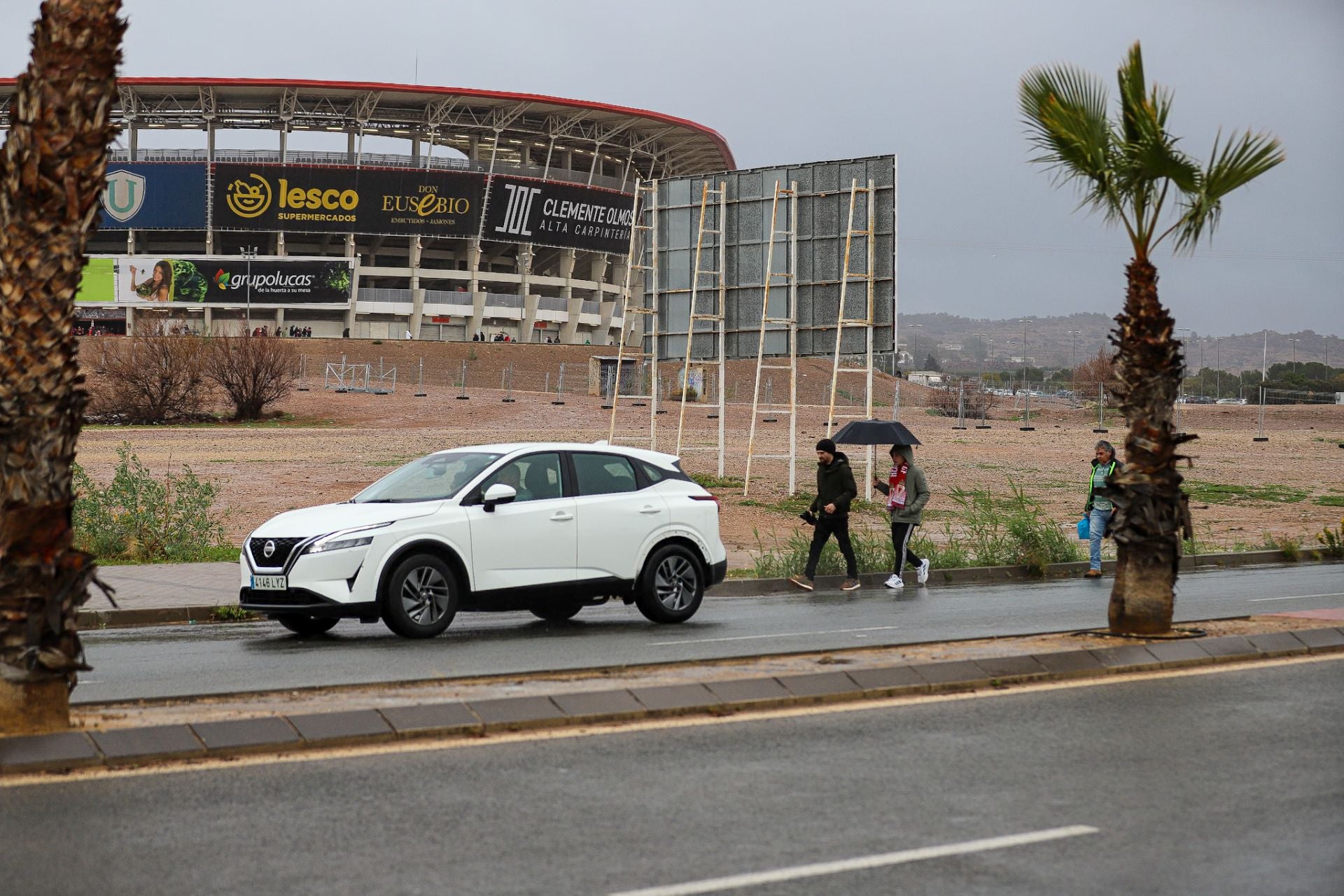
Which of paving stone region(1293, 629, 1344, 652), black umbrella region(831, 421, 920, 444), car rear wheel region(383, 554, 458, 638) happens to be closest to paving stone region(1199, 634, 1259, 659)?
paving stone region(1293, 629, 1344, 652)

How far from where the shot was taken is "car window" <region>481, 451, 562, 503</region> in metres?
13.2

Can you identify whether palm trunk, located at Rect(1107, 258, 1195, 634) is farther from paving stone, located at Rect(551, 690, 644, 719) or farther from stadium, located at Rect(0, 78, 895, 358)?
stadium, located at Rect(0, 78, 895, 358)

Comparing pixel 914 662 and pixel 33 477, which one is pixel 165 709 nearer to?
pixel 33 477

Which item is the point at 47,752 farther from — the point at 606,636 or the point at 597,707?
the point at 606,636

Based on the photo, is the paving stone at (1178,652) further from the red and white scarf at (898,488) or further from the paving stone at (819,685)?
the red and white scarf at (898,488)

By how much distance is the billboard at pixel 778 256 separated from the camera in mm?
30109

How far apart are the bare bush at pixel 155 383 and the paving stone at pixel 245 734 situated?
46.8 metres

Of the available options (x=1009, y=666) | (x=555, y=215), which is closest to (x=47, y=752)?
(x=1009, y=666)

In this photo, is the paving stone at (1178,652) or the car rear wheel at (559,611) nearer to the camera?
the paving stone at (1178,652)

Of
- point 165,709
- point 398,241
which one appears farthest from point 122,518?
point 398,241

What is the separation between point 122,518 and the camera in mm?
19062

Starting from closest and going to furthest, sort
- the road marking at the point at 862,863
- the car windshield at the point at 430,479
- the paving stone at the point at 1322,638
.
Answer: the road marking at the point at 862,863, the paving stone at the point at 1322,638, the car windshield at the point at 430,479

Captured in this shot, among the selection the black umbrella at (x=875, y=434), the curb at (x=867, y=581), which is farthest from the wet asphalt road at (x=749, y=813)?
the black umbrella at (x=875, y=434)

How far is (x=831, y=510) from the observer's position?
56.6 feet
